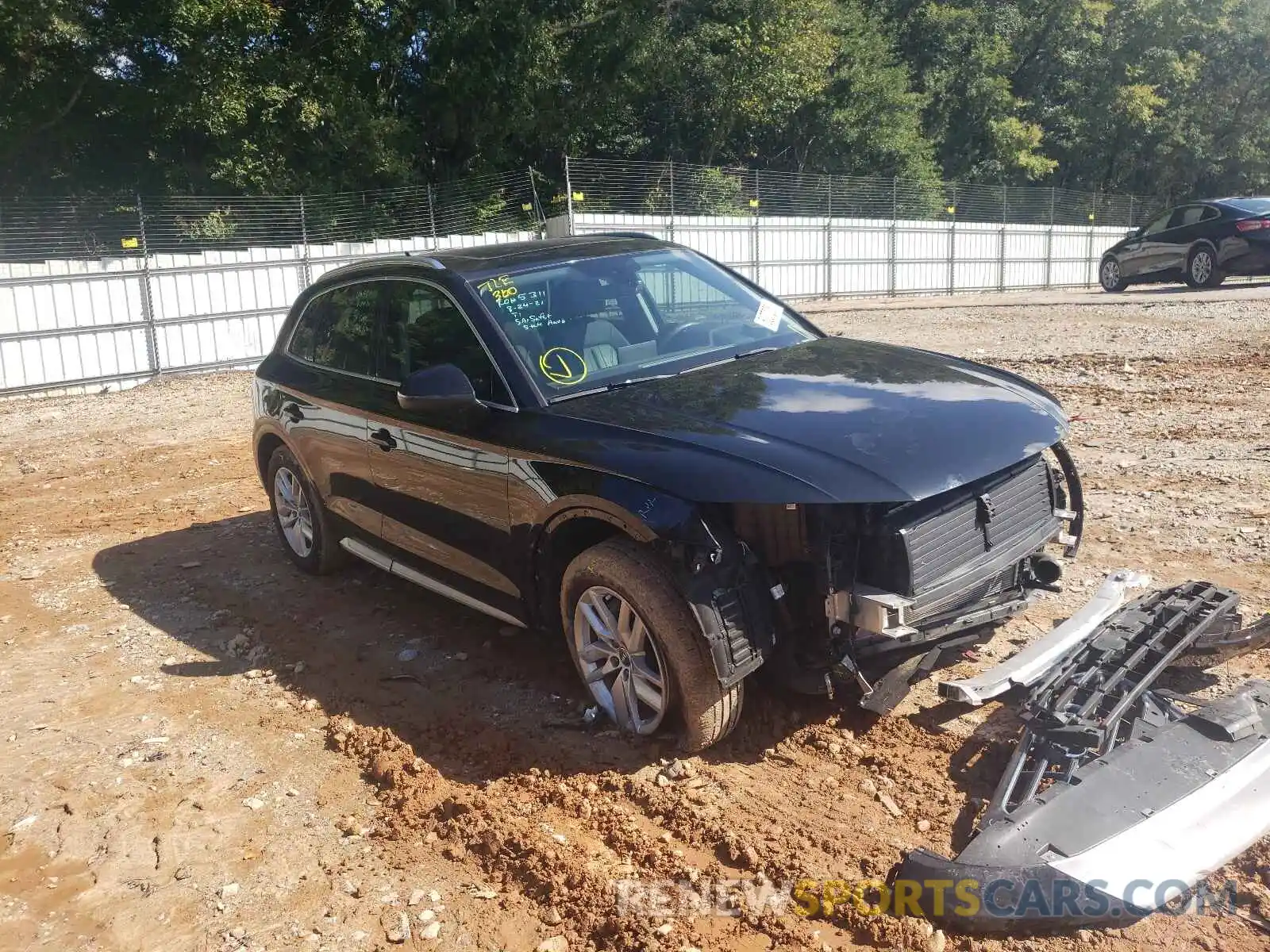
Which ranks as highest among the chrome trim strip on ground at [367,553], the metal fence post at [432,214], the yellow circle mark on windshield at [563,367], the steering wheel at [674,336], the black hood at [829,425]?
the metal fence post at [432,214]

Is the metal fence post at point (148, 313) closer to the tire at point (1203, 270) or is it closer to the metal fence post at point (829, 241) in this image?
the metal fence post at point (829, 241)

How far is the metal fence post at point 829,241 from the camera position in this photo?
2558 centimetres

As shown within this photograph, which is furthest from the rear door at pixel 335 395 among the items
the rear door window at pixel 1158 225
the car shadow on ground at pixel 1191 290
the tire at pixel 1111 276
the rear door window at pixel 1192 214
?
the tire at pixel 1111 276

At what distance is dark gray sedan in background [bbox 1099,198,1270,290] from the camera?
17.1m

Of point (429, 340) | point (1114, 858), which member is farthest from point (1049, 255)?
point (1114, 858)

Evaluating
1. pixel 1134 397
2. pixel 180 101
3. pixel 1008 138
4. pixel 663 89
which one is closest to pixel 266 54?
pixel 180 101

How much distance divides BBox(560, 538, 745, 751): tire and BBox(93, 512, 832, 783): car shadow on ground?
0.56ft

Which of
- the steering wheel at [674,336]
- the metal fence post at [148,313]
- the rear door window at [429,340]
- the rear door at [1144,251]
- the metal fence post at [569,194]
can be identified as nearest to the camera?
the rear door window at [429,340]

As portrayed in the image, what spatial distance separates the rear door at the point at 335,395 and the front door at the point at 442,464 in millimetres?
146

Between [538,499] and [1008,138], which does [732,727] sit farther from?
[1008,138]

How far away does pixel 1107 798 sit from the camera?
3.04 m

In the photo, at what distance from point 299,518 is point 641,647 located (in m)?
3.15

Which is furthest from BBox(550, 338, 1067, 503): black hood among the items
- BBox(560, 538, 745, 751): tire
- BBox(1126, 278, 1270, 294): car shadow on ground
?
BBox(1126, 278, 1270, 294): car shadow on ground

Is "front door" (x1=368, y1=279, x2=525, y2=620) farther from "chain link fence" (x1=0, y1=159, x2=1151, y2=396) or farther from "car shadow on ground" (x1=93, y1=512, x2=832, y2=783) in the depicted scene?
"chain link fence" (x1=0, y1=159, x2=1151, y2=396)
